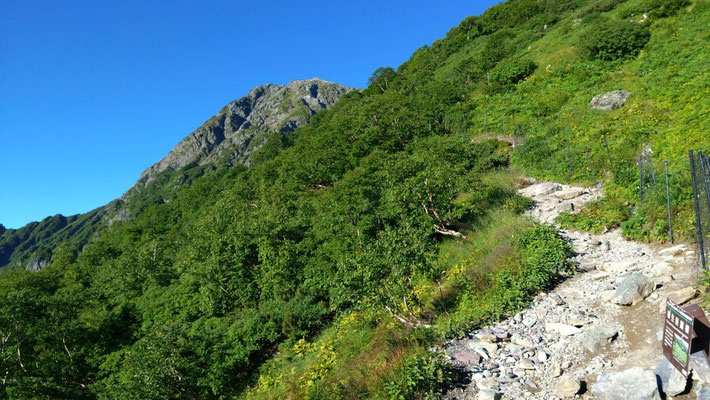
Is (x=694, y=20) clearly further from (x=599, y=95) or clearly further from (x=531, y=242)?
(x=531, y=242)

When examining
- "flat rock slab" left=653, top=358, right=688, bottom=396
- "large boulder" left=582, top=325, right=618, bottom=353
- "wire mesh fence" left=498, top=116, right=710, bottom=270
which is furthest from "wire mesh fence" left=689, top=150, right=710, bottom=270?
"flat rock slab" left=653, top=358, right=688, bottom=396

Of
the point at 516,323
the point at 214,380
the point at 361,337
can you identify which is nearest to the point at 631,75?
the point at 516,323

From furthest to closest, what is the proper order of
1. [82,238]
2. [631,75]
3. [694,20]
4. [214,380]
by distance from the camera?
[82,238] < [694,20] < [631,75] < [214,380]

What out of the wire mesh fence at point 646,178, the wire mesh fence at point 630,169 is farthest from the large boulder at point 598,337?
the wire mesh fence at point 646,178

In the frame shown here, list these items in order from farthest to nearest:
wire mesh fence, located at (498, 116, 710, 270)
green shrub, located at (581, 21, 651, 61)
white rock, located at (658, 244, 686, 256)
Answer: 1. green shrub, located at (581, 21, 651, 61)
2. white rock, located at (658, 244, 686, 256)
3. wire mesh fence, located at (498, 116, 710, 270)

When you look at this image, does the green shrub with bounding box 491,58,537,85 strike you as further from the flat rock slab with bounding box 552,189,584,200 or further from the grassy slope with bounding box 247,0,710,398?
the flat rock slab with bounding box 552,189,584,200

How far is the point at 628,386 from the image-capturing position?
5.26m

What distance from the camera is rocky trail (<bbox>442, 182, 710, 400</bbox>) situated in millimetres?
5438

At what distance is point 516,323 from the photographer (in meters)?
8.30

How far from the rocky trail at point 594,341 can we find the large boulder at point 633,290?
20 mm

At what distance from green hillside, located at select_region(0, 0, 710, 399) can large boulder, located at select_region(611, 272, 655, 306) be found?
1800 mm

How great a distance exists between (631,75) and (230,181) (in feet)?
170

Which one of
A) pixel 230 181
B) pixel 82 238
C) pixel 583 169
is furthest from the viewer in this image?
pixel 82 238

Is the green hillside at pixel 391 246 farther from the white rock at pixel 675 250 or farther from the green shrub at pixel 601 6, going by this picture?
the green shrub at pixel 601 6
